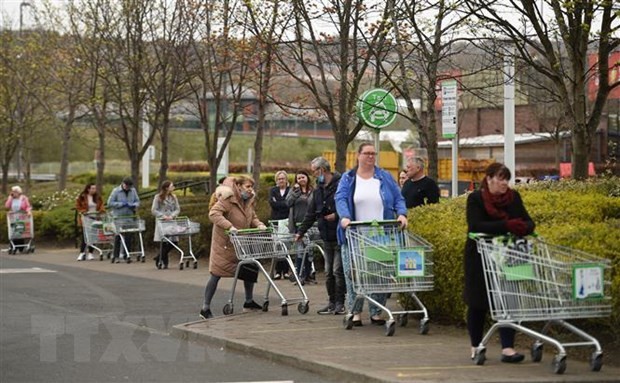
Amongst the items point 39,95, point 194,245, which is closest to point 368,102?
point 194,245

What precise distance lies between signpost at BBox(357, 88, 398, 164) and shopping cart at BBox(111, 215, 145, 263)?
865 centimetres

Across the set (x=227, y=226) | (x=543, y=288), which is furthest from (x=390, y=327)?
(x=227, y=226)

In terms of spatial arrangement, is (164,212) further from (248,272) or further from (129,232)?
(248,272)

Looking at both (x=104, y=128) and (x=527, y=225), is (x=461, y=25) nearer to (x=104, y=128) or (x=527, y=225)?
(x=527, y=225)

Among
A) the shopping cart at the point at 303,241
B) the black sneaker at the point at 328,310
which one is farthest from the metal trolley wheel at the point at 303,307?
the shopping cart at the point at 303,241

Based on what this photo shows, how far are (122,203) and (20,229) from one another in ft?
17.4

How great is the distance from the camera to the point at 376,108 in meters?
17.9

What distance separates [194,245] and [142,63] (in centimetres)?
785

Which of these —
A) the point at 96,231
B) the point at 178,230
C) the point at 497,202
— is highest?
the point at 497,202

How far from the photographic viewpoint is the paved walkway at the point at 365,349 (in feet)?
30.2

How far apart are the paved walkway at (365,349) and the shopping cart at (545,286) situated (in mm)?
417

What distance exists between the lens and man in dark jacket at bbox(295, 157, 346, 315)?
13.6m

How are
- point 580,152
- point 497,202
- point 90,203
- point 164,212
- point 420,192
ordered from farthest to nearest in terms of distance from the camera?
point 90,203
point 164,212
point 580,152
point 420,192
point 497,202

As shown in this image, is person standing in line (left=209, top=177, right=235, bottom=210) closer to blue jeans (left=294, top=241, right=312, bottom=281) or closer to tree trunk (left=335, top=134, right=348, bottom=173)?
blue jeans (left=294, top=241, right=312, bottom=281)
